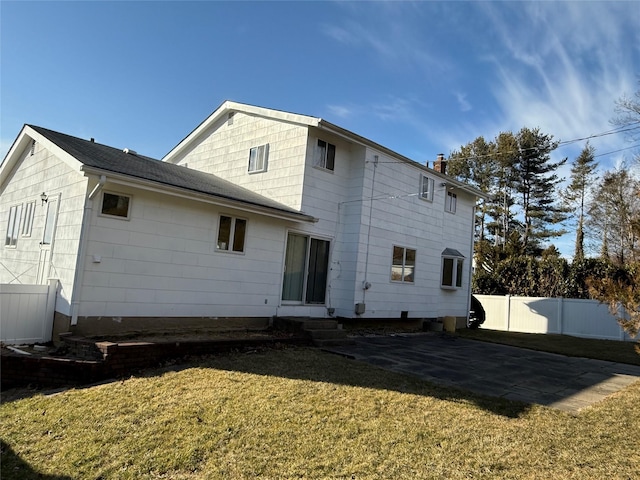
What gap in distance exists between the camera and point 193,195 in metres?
8.55

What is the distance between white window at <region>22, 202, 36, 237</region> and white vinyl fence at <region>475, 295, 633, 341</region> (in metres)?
19.1

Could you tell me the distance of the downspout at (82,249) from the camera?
285 inches

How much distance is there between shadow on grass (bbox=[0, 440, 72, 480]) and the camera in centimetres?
365

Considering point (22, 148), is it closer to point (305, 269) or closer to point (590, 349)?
A: point (305, 269)

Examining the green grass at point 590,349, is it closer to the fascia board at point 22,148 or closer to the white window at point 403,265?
the white window at point 403,265

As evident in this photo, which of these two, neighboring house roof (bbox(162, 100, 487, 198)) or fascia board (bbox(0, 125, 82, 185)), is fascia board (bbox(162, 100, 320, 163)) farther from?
fascia board (bbox(0, 125, 82, 185))

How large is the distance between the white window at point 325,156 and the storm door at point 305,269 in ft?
7.34

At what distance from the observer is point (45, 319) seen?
25.2 ft

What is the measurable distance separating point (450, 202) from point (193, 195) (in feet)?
36.9

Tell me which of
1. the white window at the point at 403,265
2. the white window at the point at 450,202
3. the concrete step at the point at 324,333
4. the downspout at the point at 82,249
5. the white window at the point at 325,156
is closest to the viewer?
the downspout at the point at 82,249

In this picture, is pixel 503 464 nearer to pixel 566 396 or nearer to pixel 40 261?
pixel 566 396

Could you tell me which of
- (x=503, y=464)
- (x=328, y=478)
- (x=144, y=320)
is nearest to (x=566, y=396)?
(x=503, y=464)

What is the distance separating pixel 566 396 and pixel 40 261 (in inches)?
424

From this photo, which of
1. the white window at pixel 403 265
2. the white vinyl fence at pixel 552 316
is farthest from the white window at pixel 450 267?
the white vinyl fence at pixel 552 316
